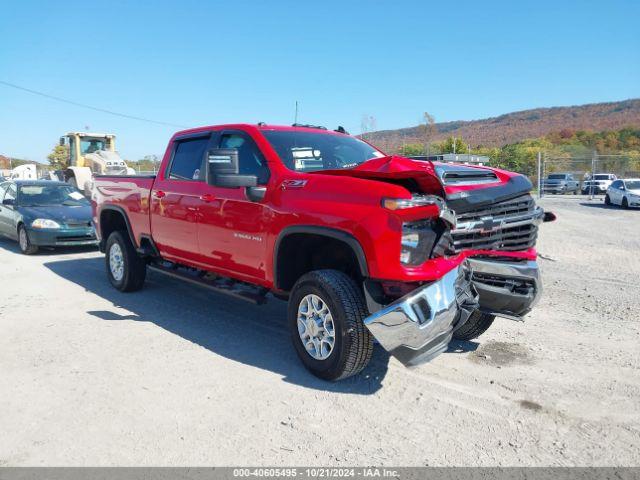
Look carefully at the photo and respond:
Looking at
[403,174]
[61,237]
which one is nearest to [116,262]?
[61,237]

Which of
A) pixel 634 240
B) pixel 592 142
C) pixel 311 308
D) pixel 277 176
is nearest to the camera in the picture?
pixel 311 308

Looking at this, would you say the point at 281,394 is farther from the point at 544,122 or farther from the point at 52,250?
the point at 544,122

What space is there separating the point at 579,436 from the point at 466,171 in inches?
81.9

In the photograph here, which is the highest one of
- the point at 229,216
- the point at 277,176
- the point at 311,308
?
the point at 277,176

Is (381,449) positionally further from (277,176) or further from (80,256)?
(80,256)

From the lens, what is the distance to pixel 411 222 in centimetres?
360

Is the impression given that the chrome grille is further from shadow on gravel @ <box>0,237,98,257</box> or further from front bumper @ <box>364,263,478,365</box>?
shadow on gravel @ <box>0,237,98,257</box>

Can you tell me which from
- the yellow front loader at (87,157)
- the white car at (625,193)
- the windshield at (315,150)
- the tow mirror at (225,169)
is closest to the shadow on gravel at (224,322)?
the tow mirror at (225,169)

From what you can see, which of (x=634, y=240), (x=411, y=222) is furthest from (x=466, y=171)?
(x=634, y=240)

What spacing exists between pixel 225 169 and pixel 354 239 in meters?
1.33

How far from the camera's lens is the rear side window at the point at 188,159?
561 cm

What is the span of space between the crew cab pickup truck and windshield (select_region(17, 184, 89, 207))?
7.07m

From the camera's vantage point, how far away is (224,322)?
570 cm

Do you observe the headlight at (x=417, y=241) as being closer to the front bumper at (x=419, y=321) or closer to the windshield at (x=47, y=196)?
the front bumper at (x=419, y=321)
